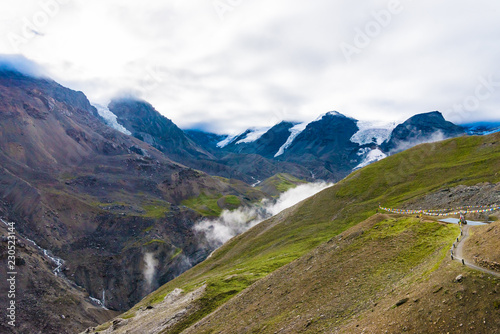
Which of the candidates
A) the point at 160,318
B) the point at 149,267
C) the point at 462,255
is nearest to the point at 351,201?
the point at 160,318

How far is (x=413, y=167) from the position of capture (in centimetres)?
10312

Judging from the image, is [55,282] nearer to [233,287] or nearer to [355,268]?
[233,287]

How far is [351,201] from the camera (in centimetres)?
9694

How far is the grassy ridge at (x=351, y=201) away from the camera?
80688mm

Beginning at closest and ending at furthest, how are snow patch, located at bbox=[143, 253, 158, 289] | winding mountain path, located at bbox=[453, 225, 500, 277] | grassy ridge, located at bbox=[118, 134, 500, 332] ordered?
winding mountain path, located at bbox=[453, 225, 500, 277] → grassy ridge, located at bbox=[118, 134, 500, 332] → snow patch, located at bbox=[143, 253, 158, 289]

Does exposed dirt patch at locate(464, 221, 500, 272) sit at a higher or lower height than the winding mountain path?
higher

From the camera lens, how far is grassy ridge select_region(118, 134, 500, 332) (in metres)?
80.7

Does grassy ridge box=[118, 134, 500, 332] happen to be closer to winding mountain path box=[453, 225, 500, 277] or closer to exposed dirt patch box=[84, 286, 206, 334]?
exposed dirt patch box=[84, 286, 206, 334]

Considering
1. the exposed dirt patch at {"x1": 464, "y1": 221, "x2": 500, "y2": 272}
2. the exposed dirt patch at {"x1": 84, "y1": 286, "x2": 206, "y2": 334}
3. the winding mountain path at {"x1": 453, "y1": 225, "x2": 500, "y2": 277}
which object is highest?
the exposed dirt patch at {"x1": 464, "y1": 221, "x2": 500, "y2": 272}

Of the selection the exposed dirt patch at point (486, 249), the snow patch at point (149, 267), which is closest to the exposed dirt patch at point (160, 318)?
the exposed dirt patch at point (486, 249)

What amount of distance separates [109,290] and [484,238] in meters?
173

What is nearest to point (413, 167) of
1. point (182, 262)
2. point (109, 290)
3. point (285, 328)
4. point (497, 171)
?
point (497, 171)

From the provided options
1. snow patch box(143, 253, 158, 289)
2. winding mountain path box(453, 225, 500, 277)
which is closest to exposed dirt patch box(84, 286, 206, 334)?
winding mountain path box(453, 225, 500, 277)

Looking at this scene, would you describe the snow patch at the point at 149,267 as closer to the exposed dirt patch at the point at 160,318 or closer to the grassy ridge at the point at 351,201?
the grassy ridge at the point at 351,201
